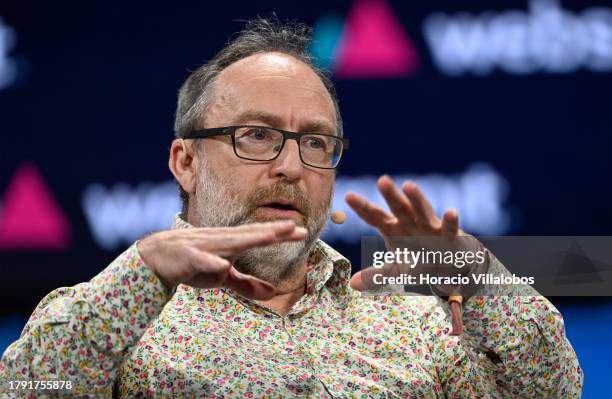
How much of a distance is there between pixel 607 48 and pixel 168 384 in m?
2.21

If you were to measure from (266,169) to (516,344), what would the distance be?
2.40 ft

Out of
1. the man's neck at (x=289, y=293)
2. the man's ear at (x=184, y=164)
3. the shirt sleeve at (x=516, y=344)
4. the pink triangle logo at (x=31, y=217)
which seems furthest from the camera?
the pink triangle logo at (x=31, y=217)

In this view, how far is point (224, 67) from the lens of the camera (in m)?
2.42

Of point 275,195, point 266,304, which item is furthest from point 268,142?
point 266,304

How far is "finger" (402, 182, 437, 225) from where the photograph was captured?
1597 mm

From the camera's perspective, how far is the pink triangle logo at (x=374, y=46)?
3.31m

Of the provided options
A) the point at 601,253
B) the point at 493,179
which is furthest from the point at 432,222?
the point at 493,179

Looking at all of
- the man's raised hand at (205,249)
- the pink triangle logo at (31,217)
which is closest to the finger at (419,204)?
the man's raised hand at (205,249)

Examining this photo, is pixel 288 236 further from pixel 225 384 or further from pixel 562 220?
pixel 562 220

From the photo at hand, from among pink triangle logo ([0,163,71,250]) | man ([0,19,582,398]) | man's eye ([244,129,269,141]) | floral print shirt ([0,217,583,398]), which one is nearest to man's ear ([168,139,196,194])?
man ([0,19,582,398])

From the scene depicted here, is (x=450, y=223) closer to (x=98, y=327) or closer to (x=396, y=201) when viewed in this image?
(x=396, y=201)

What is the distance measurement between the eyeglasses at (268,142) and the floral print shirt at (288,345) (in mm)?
251

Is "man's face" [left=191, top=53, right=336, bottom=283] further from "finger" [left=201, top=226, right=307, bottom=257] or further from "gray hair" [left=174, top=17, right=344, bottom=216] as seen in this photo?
"finger" [left=201, top=226, right=307, bottom=257]

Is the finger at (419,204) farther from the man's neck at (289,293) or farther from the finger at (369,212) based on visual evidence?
the man's neck at (289,293)
